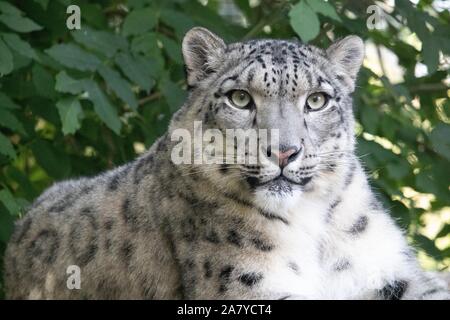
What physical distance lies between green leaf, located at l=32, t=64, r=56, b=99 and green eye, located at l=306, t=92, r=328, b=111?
210cm

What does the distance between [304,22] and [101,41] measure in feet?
4.91

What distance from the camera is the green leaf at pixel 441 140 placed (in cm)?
679

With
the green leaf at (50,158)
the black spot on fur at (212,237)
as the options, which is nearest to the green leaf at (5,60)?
the green leaf at (50,158)

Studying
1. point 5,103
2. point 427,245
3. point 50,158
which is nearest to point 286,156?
point 5,103

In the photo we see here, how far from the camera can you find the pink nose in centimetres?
529

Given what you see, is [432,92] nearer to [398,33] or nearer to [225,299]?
[398,33]

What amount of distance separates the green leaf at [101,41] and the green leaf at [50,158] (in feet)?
3.34

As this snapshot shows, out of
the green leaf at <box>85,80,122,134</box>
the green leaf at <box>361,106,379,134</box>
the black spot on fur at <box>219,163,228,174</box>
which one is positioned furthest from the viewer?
the green leaf at <box>361,106,379,134</box>

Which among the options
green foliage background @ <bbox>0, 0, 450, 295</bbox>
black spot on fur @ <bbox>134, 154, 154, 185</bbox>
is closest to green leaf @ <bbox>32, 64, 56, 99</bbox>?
green foliage background @ <bbox>0, 0, 450, 295</bbox>

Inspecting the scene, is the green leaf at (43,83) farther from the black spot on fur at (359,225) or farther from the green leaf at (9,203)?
the black spot on fur at (359,225)

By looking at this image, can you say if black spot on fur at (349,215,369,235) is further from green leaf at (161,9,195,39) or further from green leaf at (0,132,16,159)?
green leaf at (0,132,16,159)

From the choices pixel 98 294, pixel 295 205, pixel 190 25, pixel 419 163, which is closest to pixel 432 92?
pixel 419 163

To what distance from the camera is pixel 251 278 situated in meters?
5.48
